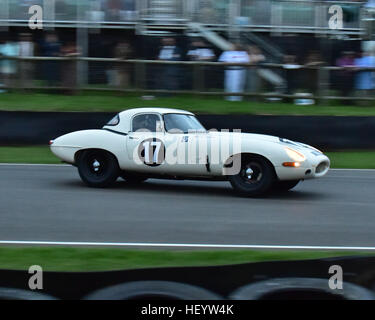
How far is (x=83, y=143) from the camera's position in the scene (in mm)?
10617

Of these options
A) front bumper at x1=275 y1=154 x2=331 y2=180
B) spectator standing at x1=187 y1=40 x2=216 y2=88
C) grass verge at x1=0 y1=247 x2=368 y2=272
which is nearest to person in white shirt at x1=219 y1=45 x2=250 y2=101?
spectator standing at x1=187 y1=40 x2=216 y2=88

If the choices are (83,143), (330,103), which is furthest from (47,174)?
(330,103)

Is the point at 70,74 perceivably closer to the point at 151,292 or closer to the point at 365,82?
the point at 365,82

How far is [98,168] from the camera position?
10656mm

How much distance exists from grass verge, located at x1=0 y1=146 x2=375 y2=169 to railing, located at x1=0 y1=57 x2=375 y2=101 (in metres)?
2.57

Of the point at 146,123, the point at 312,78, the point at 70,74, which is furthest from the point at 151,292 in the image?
the point at 70,74

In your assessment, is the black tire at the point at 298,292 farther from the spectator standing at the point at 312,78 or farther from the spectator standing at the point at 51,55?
the spectator standing at the point at 51,55

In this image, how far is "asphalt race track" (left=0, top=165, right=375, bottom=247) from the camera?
7.59m

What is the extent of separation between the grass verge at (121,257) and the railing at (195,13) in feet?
47.4

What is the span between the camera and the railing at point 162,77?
17.0 m

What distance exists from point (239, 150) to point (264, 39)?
11.2 metres

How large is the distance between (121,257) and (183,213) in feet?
8.45

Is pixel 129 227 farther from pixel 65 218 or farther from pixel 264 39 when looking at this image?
pixel 264 39

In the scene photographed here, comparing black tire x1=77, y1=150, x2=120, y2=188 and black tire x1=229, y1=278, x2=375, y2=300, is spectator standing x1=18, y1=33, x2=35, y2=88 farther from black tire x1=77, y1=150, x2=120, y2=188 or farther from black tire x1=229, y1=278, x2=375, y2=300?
black tire x1=229, y1=278, x2=375, y2=300
